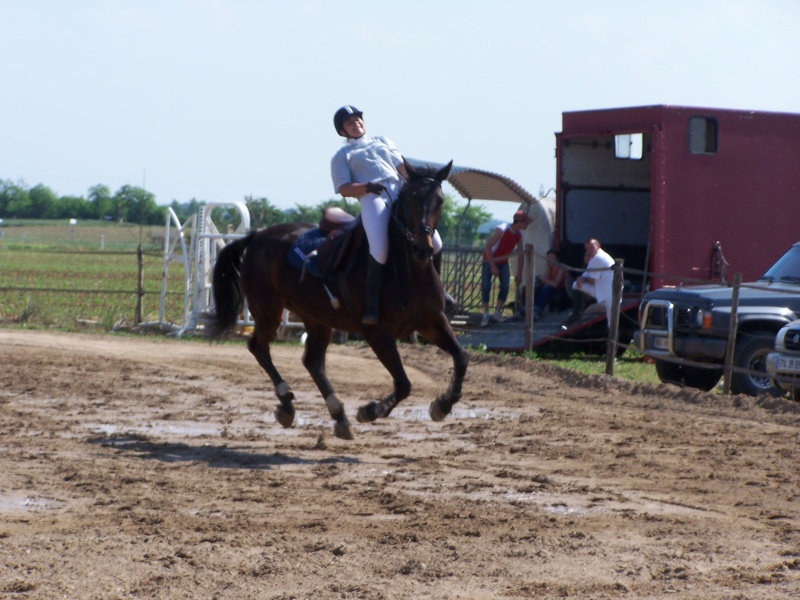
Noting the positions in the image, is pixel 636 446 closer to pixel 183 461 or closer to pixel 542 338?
pixel 183 461

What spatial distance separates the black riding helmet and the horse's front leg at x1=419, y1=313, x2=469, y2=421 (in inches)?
65.3

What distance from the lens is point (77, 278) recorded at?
36.5m

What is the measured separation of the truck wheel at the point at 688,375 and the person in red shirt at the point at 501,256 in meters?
4.55

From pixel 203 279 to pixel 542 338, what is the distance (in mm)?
5421

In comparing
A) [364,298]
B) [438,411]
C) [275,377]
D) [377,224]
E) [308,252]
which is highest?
[377,224]

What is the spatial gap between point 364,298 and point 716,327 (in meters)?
5.42

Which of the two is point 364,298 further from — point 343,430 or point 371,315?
point 343,430

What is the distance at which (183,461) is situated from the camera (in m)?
7.99

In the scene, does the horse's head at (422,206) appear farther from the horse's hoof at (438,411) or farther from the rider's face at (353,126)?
the horse's hoof at (438,411)

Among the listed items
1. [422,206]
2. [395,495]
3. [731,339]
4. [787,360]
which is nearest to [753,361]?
[731,339]

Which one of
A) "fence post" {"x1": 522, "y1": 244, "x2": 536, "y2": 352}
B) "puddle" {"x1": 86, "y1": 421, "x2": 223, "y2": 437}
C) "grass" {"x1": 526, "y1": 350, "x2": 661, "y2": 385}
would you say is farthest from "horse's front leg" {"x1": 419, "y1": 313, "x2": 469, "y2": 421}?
"fence post" {"x1": 522, "y1": 244, "x2": 536, "y2": 352}

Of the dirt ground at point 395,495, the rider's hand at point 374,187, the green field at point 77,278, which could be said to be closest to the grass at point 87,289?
the green field at point 77,278

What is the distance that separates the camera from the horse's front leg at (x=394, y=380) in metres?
8.67

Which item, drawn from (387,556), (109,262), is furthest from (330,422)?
(109,262)
